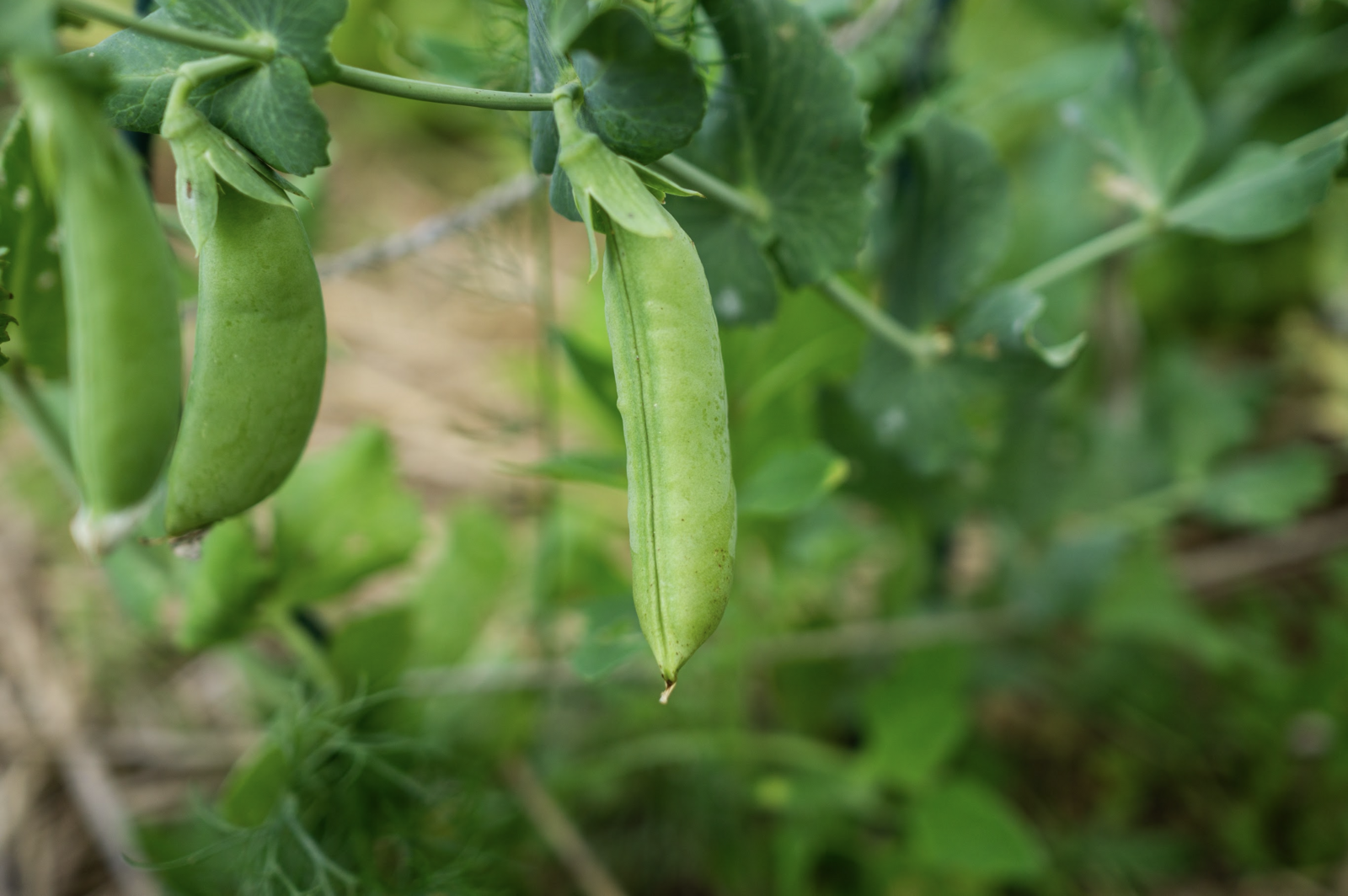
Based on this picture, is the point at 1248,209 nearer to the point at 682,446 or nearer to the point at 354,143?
the point at 682,446

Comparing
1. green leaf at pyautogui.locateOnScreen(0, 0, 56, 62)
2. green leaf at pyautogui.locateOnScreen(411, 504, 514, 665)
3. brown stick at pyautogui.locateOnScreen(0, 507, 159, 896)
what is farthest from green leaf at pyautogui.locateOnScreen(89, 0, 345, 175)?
brown stick at pyautogui.locateOnScreen(0, 507, 159, 896)

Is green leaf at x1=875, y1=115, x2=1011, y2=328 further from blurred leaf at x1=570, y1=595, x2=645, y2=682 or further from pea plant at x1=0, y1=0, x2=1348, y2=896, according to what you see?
blurred leaf at x1=570, y1=595, x2=645, y2=682

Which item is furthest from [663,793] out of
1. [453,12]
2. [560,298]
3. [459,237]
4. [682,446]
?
[453,12]

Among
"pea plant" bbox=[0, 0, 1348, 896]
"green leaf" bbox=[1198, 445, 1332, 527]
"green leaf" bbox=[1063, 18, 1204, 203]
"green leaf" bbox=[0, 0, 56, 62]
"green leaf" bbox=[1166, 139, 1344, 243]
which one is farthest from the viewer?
"green leaf" bbox=[1198, 445, 1332, 527]

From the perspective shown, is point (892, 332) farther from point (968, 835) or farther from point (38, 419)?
point (38, 419)

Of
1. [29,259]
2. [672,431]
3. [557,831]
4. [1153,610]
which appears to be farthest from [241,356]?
[1153,610]

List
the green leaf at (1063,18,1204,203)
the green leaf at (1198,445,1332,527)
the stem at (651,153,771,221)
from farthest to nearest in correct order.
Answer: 1. the green leaf at (1198,445,1332,527)
2. the green leaf at (1063,18,1204,203)
3. the stem at (651,153,771,221)
